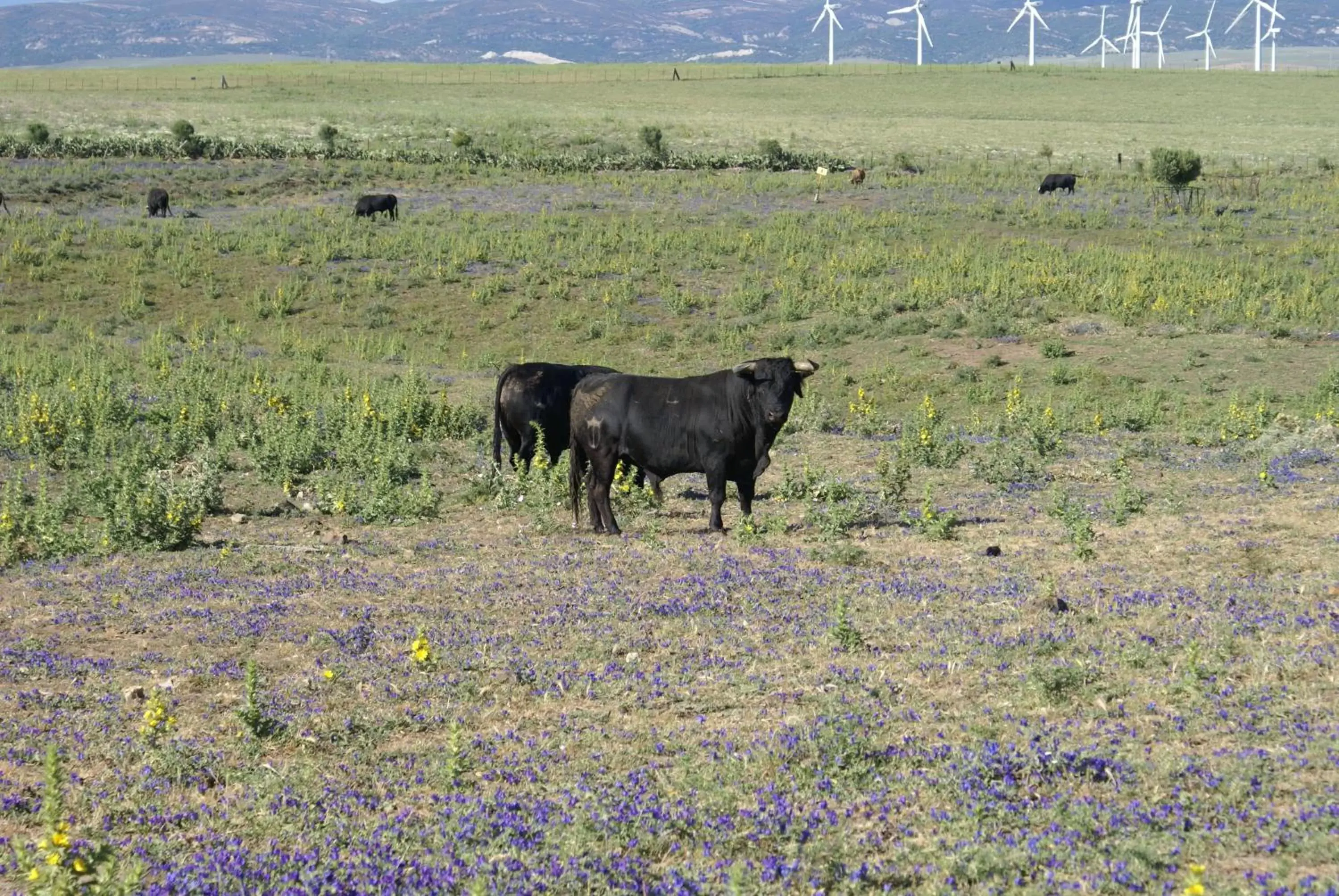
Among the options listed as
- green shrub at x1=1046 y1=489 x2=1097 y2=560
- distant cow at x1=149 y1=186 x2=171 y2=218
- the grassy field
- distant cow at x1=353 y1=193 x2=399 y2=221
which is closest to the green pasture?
distant cow at x1=353 y1=193 x2=399 y2=221

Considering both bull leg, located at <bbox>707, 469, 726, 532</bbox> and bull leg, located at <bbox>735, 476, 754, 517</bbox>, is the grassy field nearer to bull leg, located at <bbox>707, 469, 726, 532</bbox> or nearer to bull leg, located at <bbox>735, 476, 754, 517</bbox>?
bull leg, located at <bbox>735, 476, 754, 517</bbox>

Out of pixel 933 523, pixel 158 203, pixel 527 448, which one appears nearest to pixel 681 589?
pixel 933 523

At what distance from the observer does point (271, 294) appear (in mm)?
36219

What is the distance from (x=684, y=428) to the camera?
14.6 m

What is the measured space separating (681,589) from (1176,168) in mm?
46218

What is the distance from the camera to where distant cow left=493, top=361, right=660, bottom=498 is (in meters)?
17.5

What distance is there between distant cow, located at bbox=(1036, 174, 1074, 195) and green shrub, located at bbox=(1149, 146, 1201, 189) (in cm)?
329

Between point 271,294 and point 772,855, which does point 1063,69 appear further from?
point 772,855

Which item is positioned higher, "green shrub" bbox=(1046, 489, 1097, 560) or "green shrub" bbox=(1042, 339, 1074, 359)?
"green shrub" bbox=(1042, 339, 1074, 359)

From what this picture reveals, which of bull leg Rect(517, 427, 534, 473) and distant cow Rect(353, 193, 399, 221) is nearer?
bull leg Rect(517, 427, 534, 473)

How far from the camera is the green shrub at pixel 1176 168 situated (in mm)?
51281

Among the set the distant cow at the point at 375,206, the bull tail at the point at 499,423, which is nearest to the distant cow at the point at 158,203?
the distant cow at the point at 375,206

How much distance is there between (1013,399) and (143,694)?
1669cm

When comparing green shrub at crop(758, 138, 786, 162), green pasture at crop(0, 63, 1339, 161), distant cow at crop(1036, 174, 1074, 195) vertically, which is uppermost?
green pasture at crop(0, 63, 1339, 161)
